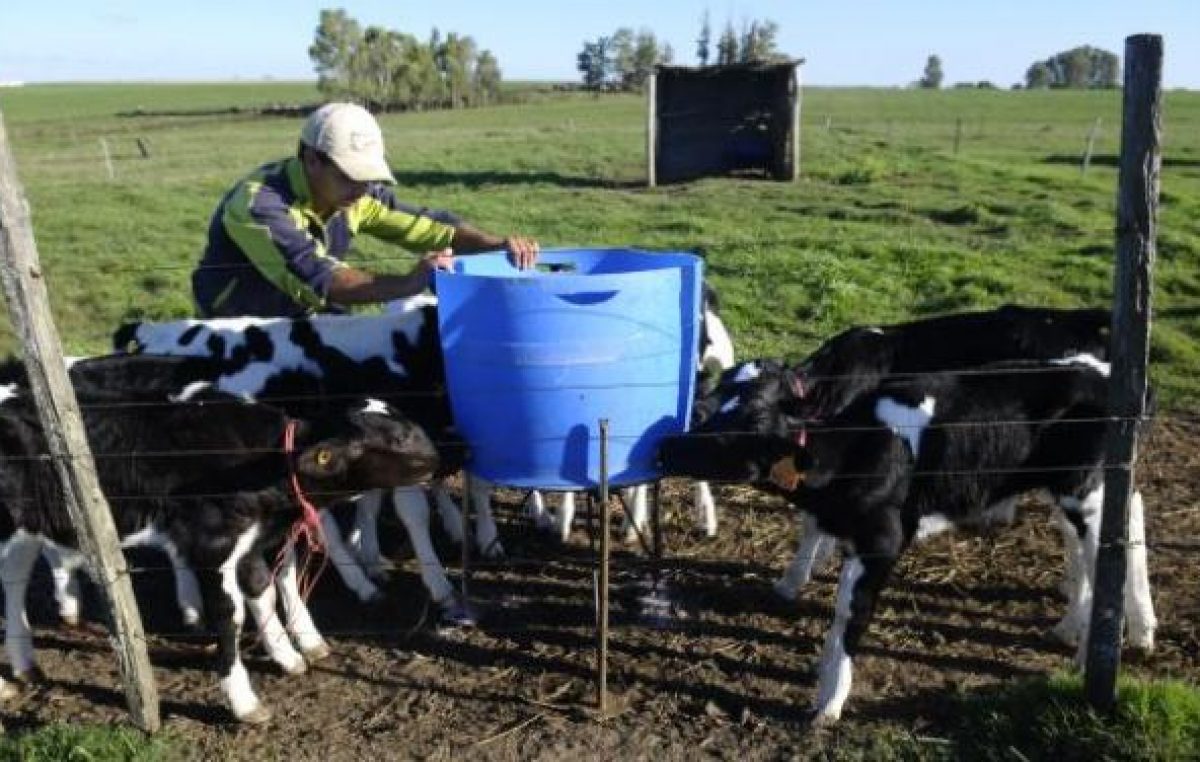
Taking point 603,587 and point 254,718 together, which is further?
point 254,718

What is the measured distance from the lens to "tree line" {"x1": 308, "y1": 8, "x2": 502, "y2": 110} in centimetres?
6912

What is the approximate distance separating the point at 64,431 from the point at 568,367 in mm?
1876

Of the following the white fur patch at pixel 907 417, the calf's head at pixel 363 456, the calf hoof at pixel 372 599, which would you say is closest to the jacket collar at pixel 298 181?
the calf's head at pixel 363 456

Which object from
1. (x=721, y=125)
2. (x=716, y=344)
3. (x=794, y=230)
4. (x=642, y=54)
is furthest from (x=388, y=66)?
(x=716, y=344)

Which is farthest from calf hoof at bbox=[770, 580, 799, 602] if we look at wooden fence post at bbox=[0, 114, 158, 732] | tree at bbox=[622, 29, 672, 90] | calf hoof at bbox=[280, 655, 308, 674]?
tree at bbox=[622, 29, 672, 90]

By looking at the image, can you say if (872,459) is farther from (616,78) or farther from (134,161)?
(616,78)

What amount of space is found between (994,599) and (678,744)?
2.13m

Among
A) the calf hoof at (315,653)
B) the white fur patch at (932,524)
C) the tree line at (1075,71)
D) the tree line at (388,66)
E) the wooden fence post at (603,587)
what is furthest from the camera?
the tree line at (1075,71)

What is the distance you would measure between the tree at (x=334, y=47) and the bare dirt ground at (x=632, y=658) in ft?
223

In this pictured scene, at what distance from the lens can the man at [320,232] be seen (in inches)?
215

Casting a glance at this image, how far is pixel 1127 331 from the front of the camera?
161 inches

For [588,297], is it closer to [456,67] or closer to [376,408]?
[376,408]

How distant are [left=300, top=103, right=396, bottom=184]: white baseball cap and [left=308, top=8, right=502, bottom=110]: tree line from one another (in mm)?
65246

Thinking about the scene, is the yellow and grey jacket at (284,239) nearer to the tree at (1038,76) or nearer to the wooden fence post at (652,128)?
the wooden fence post at (652,128)
